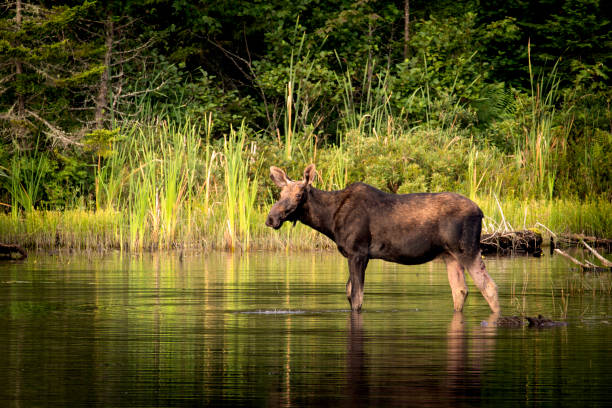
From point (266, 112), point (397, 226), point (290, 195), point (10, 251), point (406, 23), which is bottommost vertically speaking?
point (10, 251)

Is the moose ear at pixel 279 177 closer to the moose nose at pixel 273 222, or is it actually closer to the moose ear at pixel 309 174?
the moose ear at pixel 309 174

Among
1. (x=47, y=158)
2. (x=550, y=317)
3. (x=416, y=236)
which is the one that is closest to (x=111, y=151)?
(x=47, y=158)

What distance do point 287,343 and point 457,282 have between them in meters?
3.70

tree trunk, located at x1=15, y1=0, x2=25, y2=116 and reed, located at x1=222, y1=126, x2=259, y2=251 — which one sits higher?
tree trunk, located at x1=15, y1=0, x2=25, y2=116

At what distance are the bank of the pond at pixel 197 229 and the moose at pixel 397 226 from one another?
933 centimetres

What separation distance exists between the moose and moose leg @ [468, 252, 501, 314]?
12 millimetres

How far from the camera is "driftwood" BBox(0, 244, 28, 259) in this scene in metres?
21.7

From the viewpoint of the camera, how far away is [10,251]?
22.0m

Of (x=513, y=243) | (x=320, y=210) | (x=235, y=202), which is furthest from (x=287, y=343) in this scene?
(x=513, y=243)

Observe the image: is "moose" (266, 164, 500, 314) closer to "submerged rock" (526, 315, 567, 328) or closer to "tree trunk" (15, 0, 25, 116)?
"submerged rock" (526, 315, 567, 328)

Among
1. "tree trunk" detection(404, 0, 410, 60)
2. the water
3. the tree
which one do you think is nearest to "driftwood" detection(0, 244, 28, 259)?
the water

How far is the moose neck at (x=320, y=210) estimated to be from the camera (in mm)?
14023

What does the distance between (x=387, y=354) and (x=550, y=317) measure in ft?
10.8

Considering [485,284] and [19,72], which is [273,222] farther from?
[19,72]
